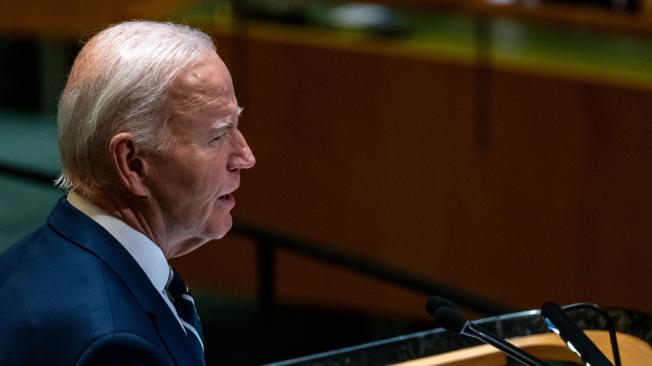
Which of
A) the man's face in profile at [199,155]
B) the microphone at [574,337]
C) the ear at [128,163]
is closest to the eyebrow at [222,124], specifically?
the man's face in profile at [199,155]

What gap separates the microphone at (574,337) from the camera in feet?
4.86

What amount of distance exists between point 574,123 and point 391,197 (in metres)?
0.79

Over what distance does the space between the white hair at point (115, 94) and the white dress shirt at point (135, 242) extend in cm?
2

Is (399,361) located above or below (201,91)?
below

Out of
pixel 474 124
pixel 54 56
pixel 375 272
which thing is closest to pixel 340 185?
pixel 474 124

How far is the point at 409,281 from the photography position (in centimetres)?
323

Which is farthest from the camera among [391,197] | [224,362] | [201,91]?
[224,362]

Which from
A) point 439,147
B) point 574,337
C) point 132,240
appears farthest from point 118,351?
point 439,147

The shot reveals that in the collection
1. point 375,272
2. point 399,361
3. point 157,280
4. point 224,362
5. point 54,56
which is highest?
point 157,280

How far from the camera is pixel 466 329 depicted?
153 centimetres

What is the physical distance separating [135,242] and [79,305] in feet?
0.46

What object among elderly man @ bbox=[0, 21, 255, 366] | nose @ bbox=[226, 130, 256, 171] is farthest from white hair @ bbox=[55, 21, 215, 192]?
nose @ bbox=[226, 130, 256, 171]

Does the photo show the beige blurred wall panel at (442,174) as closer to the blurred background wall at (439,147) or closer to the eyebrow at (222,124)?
the blurred background wall at (439,147)

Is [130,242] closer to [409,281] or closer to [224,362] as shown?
[409,281]
